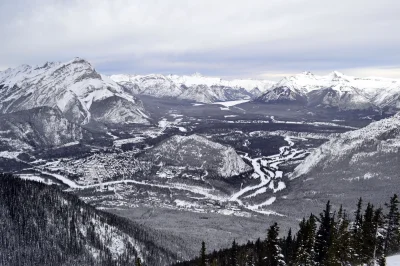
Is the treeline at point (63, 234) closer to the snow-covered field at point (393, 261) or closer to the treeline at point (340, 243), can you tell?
the treeline at point (340, 243)

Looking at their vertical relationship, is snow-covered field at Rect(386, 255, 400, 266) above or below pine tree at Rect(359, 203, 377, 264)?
below

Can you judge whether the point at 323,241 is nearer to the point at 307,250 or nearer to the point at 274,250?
the point at 307,250

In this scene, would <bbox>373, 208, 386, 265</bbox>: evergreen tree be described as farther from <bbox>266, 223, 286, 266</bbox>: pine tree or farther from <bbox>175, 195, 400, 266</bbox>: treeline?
<bbox>266, 223, 286, 266</bbox>: pine tree

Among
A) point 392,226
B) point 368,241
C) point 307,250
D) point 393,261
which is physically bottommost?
point 393,261

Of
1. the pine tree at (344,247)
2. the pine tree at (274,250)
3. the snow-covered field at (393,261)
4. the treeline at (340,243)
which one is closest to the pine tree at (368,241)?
the treeline at (340,243)

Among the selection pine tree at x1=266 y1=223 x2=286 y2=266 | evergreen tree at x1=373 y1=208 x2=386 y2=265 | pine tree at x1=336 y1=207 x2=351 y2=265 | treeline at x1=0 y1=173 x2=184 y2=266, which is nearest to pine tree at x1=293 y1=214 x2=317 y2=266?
pine tree at x1=266 y1=223 x2=286 y2=266

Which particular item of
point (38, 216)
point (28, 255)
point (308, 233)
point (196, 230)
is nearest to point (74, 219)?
point (38, 216)

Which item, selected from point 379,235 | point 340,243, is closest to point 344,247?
point 340,243

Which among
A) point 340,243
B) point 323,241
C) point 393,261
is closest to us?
point 340,243
